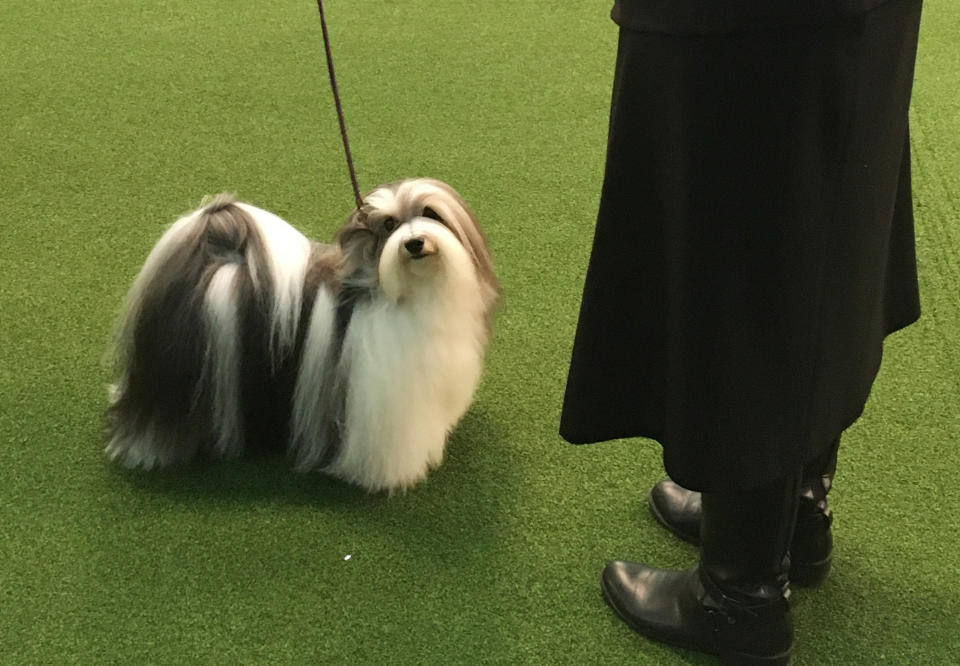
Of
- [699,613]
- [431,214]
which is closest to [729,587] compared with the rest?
[699,613]

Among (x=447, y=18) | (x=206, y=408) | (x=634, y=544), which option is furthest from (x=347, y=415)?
(x=447, y=18)

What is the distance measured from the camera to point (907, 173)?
128 centimetres

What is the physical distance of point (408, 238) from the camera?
5.03 ft

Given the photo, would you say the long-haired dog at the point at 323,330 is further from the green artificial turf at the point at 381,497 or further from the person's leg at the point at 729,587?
the person's leg at the point at 729,587

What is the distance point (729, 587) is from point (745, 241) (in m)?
0.61

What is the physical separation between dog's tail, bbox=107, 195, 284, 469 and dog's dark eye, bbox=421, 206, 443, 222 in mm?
292

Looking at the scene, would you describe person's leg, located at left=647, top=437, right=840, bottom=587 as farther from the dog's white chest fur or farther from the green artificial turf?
the dog's white chest fur

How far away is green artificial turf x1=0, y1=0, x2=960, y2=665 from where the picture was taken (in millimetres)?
1612

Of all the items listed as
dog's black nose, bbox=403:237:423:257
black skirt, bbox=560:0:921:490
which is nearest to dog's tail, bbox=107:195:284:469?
dog's black nose, bbox=403:237:423:257

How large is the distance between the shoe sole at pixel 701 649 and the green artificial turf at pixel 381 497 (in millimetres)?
20

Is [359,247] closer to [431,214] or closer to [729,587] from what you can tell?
[431,214]

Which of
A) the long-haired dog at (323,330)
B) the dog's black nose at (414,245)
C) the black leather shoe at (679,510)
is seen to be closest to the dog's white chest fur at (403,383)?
the long-haired dog at (323,330)

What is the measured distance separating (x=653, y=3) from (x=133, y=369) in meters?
1.22

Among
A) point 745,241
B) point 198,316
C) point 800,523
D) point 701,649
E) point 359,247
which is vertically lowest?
point 701,649
